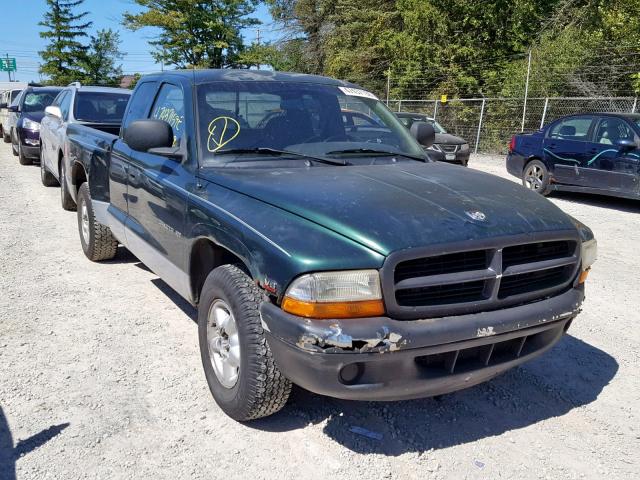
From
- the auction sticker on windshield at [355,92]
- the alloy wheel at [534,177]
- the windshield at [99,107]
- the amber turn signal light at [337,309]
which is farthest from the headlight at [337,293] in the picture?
the alloy wheel at [534,177]

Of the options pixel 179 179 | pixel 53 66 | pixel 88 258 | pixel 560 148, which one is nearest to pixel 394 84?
pixel 560 148

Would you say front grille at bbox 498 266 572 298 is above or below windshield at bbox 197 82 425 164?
below

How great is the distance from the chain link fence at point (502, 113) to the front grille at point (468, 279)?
15.6m

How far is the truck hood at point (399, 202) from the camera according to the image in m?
2.64

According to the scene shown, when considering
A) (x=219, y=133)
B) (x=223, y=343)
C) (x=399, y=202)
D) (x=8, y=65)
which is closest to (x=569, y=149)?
(x=219, y=133)

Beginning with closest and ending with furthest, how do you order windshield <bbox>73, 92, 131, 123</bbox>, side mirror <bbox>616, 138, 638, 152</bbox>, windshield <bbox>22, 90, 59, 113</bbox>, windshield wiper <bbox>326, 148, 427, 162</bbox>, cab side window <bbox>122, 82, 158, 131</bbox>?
1. windshield wiper <bbox>326, 148, 427, 162</bbox>
2. cab side window <bbox>122, 82, 158, 131</bbox>
3. windshield <bbox>73, 92, 131, 123</bbox>
4. side mirror <bbox>616, 138, 638, 152</bbox>
5. windshield <bbox>22, 90, 59, 113</bbox>

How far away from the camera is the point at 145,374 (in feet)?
12.1

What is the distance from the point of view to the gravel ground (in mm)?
2836

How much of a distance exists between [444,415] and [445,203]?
4.09 ft

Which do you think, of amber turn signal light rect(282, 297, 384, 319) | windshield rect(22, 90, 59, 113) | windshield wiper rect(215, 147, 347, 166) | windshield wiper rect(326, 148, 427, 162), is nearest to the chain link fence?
windshield rect(22, 90, 59, 113)

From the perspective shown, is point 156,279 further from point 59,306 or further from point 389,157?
point 389,157

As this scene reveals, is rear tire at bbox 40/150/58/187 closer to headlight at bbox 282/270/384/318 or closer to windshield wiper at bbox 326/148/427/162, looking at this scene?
windshield wiper at bbox 326/148/427/162

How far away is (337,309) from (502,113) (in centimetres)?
2050

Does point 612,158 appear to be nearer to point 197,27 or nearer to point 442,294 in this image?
point 442,294
